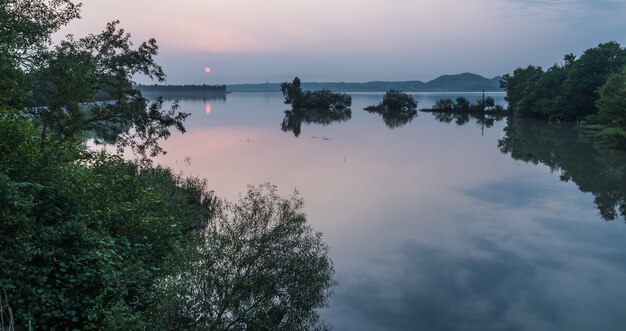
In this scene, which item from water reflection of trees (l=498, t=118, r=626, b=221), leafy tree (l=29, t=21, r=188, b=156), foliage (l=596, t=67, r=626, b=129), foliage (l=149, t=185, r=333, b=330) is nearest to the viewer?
foliage (l=149, t=185, r=333, b=330)

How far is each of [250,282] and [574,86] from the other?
4164 inches

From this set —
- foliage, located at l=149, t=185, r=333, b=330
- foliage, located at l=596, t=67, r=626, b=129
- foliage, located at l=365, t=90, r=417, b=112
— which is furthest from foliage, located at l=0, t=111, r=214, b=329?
foliage, located at l=365, t=90, r=417, b=112

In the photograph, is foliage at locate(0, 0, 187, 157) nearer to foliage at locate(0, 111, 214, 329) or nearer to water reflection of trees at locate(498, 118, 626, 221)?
foliage at locate(0, 111, 214, 329)

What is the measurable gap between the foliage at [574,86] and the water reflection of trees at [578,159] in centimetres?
952

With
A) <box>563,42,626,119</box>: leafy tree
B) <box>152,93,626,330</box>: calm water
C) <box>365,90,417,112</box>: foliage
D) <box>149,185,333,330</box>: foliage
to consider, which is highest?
<box>563,42,626,119</box>: leafy tree

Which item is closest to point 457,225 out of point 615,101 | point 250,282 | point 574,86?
point 250,282

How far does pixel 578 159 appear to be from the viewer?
198 ft

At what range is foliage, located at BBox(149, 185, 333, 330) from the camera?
14.1 m

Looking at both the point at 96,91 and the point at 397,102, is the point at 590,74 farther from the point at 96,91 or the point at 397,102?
the point at 96,91

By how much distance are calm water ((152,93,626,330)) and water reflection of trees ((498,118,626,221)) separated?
8.5 inches

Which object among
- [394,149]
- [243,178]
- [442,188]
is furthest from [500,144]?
[243,178]

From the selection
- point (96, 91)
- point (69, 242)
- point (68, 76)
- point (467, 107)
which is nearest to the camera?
point (69, 242)

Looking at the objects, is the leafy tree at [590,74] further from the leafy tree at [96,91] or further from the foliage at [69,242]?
the foliage at [69,242]

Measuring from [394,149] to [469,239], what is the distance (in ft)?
143
